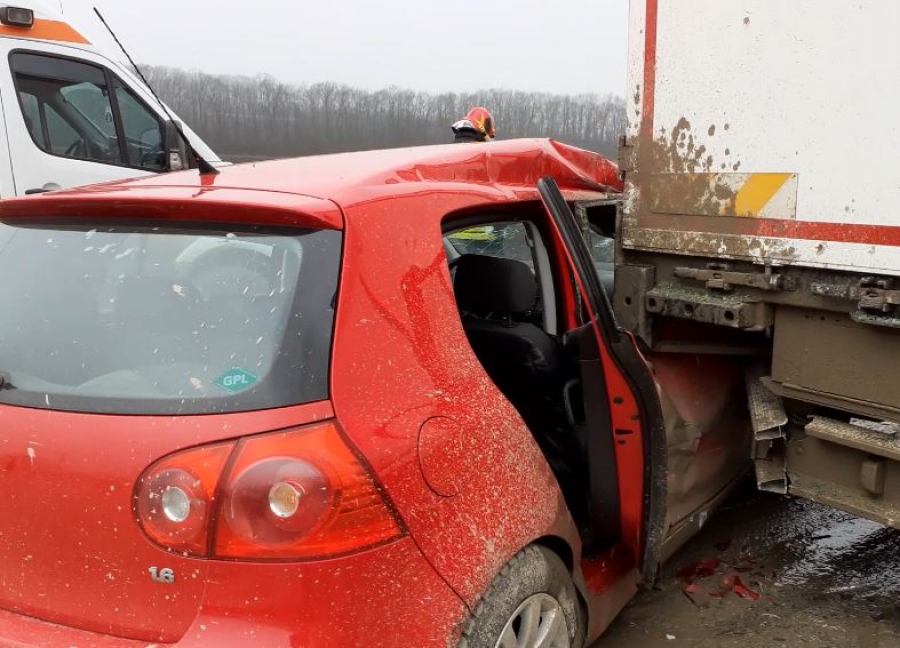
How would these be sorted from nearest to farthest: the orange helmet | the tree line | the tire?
the tire → the orange helmet → the tree line

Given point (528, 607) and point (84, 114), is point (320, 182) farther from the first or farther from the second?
point (84, 114)

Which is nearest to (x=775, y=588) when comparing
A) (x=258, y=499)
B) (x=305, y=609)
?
Answer: (x=305, y=609)

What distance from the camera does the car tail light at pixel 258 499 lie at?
1.57 meters

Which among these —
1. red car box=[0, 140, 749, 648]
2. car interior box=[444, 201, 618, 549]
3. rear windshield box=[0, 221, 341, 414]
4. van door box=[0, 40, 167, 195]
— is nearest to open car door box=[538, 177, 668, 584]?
car interior box=[444, 201, 618, 549]

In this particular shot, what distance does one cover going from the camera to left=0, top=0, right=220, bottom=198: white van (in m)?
6.28

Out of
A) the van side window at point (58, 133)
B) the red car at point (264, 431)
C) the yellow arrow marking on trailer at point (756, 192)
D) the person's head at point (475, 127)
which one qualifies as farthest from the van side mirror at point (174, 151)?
the yellow arrow marking on trailer at point (756, 192)

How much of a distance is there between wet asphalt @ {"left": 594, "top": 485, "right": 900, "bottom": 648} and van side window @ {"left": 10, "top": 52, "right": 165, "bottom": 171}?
5775 millimetres

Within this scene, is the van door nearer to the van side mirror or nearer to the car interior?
the van side mirror

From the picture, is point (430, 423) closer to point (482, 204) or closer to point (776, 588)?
point (482, 204)

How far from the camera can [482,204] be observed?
2330 mm

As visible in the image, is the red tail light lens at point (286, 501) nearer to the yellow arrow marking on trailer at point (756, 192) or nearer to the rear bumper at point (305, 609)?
the rear bumper at point (305, 609)

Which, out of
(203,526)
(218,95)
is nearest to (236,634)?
(203,526)

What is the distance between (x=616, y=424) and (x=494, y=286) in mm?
601

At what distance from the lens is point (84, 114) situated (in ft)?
22.4
